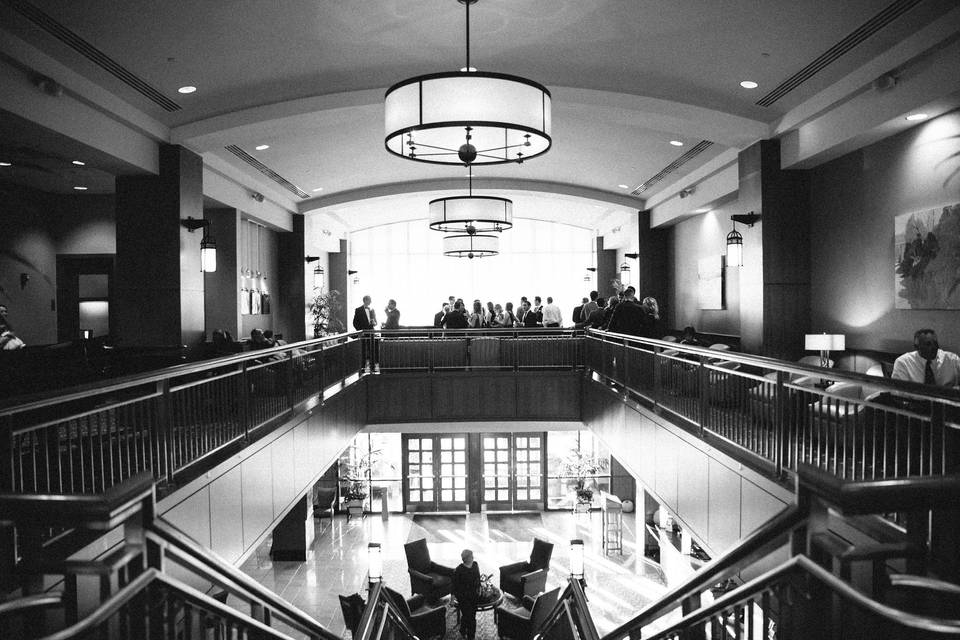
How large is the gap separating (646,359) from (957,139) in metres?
3.81

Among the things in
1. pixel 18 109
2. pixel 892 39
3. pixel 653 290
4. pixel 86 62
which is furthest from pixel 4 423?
pixel 653 290

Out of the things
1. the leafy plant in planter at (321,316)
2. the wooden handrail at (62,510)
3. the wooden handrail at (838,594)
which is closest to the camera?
the wooden handrail at (838,594)

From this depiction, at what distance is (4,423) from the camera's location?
2961 mm

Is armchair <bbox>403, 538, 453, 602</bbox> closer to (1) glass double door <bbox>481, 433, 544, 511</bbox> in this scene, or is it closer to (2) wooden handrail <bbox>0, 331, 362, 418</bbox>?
(1) glass double door <bbox>481, 433, 544, 511</bbox>

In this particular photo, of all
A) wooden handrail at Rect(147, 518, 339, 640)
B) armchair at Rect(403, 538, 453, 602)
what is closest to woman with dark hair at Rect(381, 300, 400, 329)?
armchair at Rect(403, 538, 453, 602)

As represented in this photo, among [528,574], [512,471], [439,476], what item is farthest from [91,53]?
[512,471]

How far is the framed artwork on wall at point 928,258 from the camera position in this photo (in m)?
6.68

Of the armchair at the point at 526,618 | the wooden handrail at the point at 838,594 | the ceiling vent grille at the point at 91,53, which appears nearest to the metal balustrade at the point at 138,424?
the wooden handrail at the point at 838,594

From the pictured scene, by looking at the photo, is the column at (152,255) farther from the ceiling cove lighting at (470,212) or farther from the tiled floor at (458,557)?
the tiled floor at (458,557)

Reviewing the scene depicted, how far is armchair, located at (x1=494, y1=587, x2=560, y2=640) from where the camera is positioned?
9.90 metres

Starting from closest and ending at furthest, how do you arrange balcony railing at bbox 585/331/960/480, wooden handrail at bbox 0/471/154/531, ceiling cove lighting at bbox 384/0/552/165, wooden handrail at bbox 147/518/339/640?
1. wooden handrail at bbox 0/471/154/531
2. wooden handrail at bbox 147/518/339/640
3. balcony railing at bbox 585/331/960/480
4. ceiling cove lighting at bbox 384/0/552/165

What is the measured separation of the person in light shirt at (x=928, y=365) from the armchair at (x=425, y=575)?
338 inches

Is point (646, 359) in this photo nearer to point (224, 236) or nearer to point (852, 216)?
point (852, 216)

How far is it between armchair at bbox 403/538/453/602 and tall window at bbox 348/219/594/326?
9.71 metres
